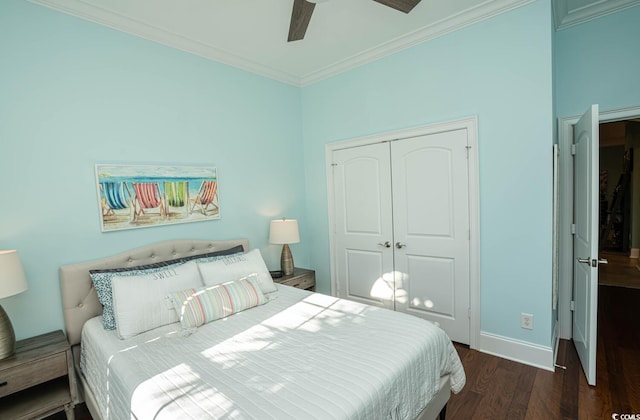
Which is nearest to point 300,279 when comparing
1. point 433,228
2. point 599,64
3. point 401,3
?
point 433,228

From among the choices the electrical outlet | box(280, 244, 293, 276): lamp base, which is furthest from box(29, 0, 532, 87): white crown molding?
the electrical outlet

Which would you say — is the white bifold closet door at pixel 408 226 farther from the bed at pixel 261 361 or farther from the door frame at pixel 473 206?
the bed at pixel 261 361

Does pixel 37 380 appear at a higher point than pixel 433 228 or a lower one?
lower

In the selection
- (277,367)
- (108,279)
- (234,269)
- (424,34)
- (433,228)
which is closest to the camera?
(277,367)

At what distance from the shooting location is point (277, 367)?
1.48 m

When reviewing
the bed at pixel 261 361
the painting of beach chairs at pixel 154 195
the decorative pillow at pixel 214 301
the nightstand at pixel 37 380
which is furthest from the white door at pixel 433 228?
the nightstand at pixel 37 380

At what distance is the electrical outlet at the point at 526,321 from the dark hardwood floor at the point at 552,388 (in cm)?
31

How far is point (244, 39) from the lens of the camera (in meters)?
2.76

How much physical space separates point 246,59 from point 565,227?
3.47 metres

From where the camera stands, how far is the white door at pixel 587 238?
2059mm

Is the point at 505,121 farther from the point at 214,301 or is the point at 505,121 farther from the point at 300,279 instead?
the point at 214,301

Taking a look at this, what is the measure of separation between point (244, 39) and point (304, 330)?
253cm

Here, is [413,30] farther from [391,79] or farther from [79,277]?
[79,277]

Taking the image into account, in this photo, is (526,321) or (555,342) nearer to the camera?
(526,321)
